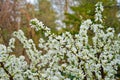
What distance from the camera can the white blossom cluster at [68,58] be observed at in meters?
4.73

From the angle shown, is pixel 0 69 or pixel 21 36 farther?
pixel 21 36

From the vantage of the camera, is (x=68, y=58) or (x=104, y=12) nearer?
(x=68, y=58)

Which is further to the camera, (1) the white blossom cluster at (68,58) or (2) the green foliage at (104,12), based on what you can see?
(2) the green foliage at (104,12)

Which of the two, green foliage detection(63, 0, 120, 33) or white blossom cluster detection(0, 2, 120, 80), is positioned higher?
green foliage detection(63, 0, 120, 33)

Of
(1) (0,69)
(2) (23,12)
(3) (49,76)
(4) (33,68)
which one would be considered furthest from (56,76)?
(2) (23,12)

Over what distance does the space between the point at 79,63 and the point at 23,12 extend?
18.9 ft

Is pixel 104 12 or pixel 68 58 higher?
pixel 104 12

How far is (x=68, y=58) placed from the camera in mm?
4957

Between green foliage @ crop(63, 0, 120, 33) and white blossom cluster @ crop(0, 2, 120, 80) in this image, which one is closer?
white blossom cluster @ crop(0, 2, 120, 80)

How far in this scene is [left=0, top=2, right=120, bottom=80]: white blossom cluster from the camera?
15.5 ft

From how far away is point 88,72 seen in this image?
5008 millimetres

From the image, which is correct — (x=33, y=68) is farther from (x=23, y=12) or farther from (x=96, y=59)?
(x=23, y=12)

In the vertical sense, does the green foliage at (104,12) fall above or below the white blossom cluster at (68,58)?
above

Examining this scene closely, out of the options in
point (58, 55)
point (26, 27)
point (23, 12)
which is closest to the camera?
point (58, 55)
